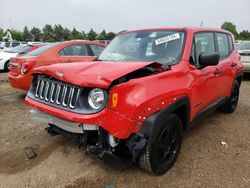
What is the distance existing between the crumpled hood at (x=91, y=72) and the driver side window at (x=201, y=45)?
3.02 feet

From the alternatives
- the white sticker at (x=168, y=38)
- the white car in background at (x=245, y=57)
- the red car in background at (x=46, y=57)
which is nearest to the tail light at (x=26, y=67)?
the red car in background at (x=46, y=57)

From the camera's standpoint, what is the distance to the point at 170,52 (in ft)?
13.0

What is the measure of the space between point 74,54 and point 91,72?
4.93m

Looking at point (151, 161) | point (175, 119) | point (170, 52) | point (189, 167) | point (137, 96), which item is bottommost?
point (189, 167)

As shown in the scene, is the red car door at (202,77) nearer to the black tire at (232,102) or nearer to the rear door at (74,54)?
the black tire at (232,102)

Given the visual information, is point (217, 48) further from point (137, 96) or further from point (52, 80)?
point (52, 80)

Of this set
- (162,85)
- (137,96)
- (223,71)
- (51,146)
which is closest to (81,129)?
(137,96)

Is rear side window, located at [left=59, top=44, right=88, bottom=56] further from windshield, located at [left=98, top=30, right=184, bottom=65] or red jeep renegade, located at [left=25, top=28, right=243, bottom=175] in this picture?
red jeep renegade, located at [left=25, top=28, right=243, bottom=175]

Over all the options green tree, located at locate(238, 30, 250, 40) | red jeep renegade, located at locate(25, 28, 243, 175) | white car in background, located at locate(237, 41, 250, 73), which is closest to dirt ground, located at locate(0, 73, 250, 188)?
red jeep renegade, located at locate(25, 28, 243, 175)

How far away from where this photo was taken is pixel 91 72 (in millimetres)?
3078

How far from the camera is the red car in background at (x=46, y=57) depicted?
678 cm

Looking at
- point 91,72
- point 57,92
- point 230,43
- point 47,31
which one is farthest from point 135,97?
point 47,31

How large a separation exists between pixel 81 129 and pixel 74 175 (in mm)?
779

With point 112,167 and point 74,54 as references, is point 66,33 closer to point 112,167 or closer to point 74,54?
point 74,54
